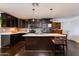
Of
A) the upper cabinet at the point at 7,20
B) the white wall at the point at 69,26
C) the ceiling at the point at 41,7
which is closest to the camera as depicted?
the ceiling at the point at 41,7

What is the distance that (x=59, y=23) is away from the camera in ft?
48.5

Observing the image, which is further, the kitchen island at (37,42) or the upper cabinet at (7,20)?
the upper cabinet at (7,20)

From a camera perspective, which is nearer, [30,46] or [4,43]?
[30,46]

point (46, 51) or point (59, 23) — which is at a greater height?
point (59, 23)

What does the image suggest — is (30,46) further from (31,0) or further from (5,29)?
(31,0)

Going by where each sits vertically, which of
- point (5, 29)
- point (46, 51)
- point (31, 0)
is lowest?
point (46, 51)

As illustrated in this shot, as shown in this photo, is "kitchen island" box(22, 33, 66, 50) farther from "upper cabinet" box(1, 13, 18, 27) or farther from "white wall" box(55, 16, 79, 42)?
"white wall" box(55, 16, 79, 42)

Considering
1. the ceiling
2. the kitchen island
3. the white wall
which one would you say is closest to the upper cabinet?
the ceiling

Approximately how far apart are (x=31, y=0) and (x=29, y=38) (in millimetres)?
4913

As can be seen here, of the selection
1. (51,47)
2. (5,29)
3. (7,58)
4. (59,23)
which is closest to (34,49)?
(51,47)

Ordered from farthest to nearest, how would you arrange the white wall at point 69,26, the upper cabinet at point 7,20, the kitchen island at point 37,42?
the white wall at point 69,26 → the upper cabinet at point 7,20 → the kitchen island at point 37,42

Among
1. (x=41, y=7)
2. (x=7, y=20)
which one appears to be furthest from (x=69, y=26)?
(x=41, y=7)

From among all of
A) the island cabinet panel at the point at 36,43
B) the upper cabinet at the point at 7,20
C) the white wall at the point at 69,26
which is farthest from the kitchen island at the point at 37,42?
the white wall at the point at 69,26

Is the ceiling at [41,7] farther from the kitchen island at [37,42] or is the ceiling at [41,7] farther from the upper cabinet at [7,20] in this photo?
the upper cabinet at [7,20]
